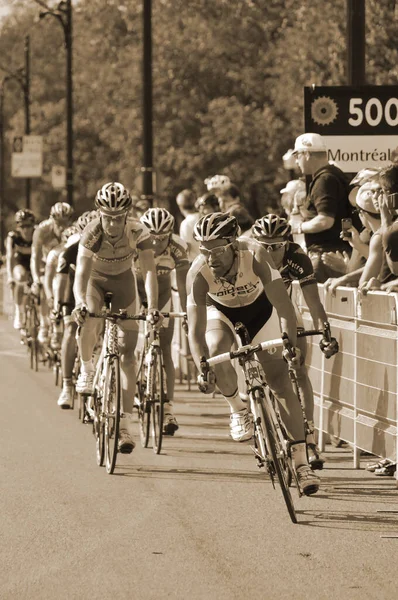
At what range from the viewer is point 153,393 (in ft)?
40.4

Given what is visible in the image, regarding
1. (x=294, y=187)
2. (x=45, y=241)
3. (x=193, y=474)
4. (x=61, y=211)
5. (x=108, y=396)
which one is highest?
(x=294, y=187)

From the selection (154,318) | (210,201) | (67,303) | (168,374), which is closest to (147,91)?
(210,201)

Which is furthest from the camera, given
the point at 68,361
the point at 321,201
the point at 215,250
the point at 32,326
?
the point at 32,326

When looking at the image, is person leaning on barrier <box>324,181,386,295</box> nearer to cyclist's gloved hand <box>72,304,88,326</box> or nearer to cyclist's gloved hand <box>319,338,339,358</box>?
cyclist's gloved hand <box>319,338,339,358</box>

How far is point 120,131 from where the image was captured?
5969 centimetres

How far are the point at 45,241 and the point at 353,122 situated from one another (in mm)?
5625

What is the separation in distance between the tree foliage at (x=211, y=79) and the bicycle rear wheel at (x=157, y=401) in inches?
1070

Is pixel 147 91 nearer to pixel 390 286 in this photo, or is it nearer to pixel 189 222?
pixel 189 222

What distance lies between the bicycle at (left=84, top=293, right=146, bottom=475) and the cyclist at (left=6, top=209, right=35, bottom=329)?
396 inches

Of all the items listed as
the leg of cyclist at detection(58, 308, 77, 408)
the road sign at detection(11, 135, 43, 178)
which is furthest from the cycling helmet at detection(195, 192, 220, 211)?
the road sign at detection(11, 135, 43, 178)

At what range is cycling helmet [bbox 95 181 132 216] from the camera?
11578 mm

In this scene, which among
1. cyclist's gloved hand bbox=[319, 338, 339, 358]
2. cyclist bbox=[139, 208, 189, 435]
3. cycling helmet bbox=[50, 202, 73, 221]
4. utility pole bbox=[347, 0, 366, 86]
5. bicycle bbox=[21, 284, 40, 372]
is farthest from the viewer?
bicycle bbox=[21, 284, 40, 372]

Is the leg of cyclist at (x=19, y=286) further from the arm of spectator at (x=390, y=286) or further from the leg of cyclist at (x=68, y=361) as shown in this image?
the arm of spectator at (x=390, y=286)

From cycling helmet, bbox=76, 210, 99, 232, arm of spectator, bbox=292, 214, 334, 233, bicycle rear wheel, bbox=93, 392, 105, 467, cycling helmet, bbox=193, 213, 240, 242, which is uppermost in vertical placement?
cycling helmet, bbox=76, 210, 99, 232
